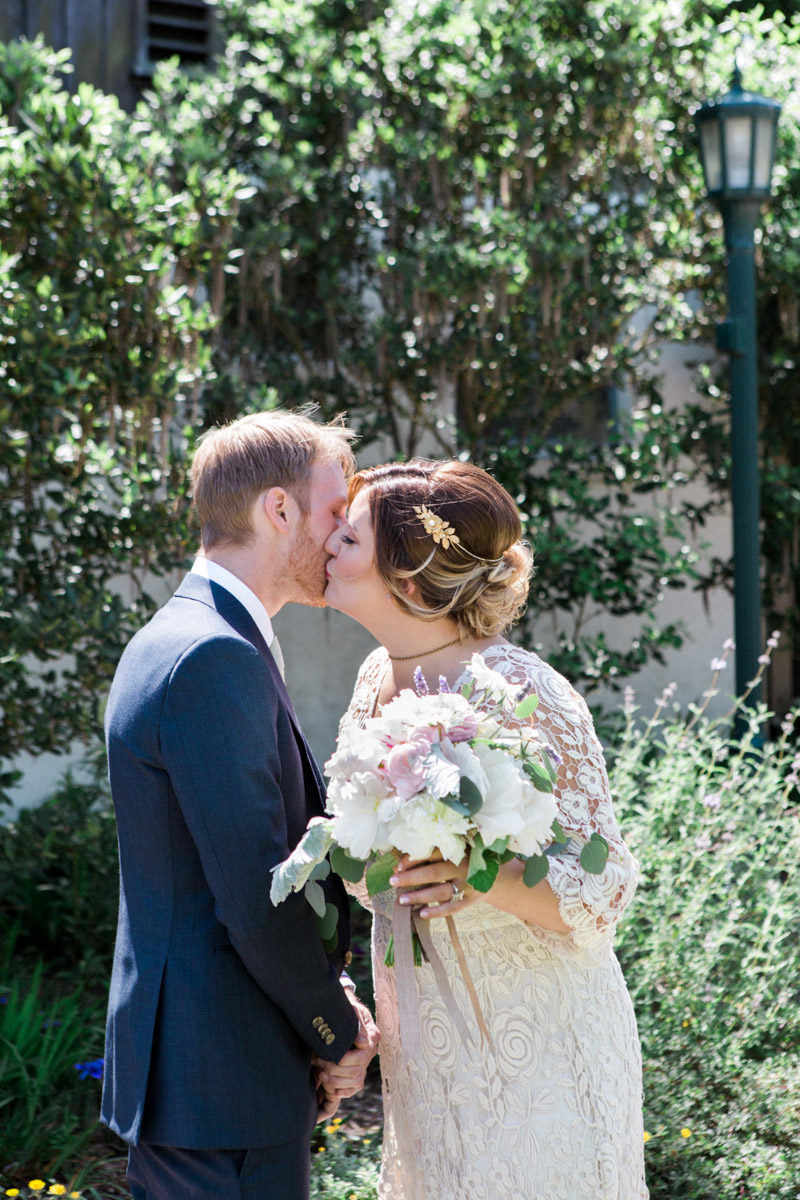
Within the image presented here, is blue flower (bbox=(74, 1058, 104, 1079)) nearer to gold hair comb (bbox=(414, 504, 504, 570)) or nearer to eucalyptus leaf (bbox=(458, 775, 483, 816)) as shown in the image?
gold hair comb (bbox=(414, 504, 504, 570))

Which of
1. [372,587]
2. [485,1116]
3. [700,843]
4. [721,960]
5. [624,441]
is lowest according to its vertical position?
[485,1116]

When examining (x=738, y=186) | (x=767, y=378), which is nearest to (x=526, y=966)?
(x=738, y=186)

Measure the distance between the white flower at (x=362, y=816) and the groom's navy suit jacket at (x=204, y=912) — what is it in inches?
7.8

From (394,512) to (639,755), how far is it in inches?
104

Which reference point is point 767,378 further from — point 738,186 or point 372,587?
point 372,587

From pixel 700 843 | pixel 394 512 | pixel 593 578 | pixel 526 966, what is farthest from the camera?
pixel 593 578

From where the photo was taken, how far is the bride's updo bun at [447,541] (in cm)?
249

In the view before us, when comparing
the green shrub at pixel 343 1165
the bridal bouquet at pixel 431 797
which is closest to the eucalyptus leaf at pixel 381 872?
the bridal bouquet at pixel 431 797

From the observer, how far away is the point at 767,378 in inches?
316

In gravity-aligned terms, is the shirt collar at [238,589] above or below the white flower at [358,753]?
above

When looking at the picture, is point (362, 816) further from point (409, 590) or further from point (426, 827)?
point (409, 590)

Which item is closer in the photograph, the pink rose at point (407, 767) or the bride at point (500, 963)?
the pink rose at point (407, 767)

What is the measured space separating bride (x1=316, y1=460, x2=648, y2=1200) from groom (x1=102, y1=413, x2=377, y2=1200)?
0.28 m

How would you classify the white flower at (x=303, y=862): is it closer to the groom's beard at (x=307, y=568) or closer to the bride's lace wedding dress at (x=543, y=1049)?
the bride's lace wedding dress at (x=543, y=1049)
